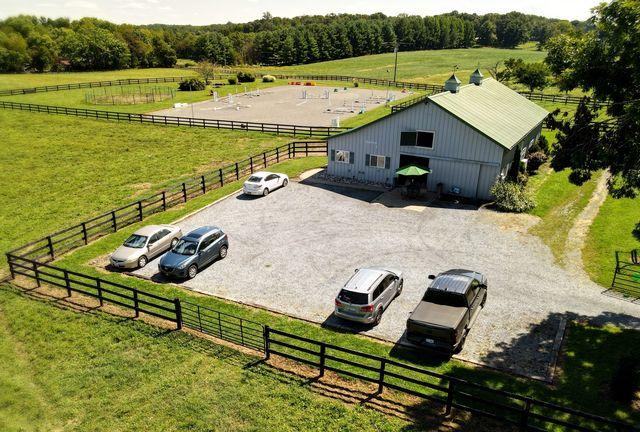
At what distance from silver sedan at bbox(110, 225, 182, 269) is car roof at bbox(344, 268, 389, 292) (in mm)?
11000

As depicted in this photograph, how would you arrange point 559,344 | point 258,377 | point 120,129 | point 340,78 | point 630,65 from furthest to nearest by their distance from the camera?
point 340,78 < point 120,129 < point 559,344 < point 258,377 < point 630,65

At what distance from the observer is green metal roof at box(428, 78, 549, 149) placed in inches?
1149

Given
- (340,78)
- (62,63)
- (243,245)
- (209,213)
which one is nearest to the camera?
(243,245)

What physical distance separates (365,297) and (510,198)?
15829mm

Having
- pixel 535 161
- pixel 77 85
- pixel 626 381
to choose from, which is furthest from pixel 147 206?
pixel 77 85

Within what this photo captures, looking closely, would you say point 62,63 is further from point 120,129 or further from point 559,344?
point 559,344

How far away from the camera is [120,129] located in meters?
52.9

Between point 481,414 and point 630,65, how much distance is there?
1087 centimetres

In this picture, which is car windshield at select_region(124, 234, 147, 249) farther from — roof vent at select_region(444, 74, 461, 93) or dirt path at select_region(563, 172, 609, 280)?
roof vent at select_region(444, 74, 461, 93)

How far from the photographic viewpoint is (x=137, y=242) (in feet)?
73.2

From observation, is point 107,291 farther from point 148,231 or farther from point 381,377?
point 381,377

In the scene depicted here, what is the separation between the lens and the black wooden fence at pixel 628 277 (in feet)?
61.2

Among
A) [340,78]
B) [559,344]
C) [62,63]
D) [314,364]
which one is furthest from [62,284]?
[62,63]

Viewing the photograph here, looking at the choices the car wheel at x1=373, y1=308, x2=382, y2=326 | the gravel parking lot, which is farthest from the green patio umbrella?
the car wheel at x1=373, y1=308, x2=382, y2=326
